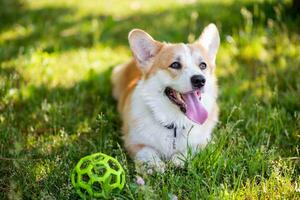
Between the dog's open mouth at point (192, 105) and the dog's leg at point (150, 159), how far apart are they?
0.38 metres

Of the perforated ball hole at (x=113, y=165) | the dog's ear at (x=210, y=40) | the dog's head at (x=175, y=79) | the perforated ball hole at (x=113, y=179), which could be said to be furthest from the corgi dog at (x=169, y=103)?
the perforated ball hole at (x=113, y=179)

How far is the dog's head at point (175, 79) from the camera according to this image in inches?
141

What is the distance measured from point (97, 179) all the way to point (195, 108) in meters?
1.01

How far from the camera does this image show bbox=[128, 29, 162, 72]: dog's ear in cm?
383

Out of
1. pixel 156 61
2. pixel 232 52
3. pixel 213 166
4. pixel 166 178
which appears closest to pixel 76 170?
pixel 166 178

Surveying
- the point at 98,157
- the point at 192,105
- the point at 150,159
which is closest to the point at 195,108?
the point at 192,105

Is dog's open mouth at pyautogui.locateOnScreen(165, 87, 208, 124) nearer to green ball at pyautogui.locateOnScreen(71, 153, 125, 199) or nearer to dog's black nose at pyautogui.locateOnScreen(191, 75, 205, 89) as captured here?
dog's black nose at pyautogui.locateOnScreen(191, 75, 205, 89)

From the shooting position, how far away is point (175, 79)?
360 cm

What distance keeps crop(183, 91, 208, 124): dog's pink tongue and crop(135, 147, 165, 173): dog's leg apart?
0.38 metres

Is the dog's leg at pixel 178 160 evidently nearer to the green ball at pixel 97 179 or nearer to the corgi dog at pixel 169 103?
the corgi dog at pixel 169 103

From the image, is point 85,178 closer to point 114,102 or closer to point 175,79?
point 175,79

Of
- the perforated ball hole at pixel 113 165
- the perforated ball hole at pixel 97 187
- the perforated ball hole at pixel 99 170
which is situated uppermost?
the perforated ball hole at pixel 99 170

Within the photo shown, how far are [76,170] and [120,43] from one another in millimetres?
3117

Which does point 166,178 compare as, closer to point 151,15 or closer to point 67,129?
point 67,129
